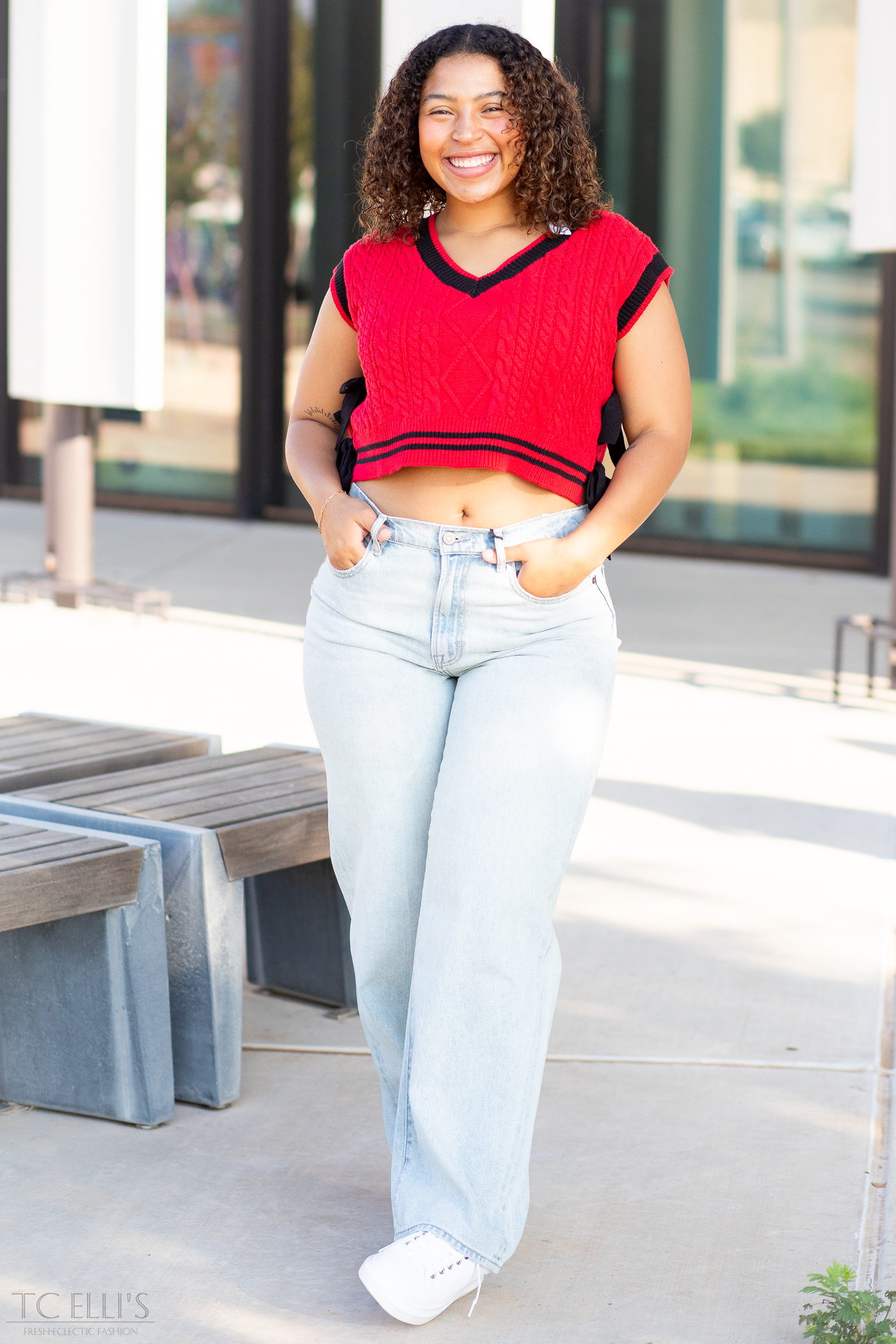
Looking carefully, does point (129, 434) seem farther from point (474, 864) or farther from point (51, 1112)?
point (474, 864)

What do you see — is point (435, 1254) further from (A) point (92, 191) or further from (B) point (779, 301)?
(B) point (779, 301)

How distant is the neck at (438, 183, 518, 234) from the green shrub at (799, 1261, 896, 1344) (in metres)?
1.62

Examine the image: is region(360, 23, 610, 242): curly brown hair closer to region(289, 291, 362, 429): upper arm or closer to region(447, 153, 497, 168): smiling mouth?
region(447, 153, 497, 168): smiling mouth

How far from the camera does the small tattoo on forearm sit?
301 cm

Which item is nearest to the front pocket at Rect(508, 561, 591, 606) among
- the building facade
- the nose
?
the nose

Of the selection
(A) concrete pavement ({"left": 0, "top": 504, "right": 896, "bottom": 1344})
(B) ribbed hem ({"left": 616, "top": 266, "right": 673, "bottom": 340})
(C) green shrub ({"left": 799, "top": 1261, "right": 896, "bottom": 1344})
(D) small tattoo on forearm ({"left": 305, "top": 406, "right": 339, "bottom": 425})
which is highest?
(B) ribbed hem ({"left": 616, "top": 266, "right": 673, "bottom": 340})

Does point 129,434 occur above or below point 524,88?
below

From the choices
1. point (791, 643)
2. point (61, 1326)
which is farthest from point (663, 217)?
point (61, 1326)

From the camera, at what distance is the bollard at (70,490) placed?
8.44 m

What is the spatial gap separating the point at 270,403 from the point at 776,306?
3.42 meters

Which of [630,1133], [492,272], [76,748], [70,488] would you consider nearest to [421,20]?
[70,488]

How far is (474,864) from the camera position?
8.53 feet

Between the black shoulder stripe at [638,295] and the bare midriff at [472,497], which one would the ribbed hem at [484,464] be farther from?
the black shoulder stripe at [638,295]

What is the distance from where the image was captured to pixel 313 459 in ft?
9.71
